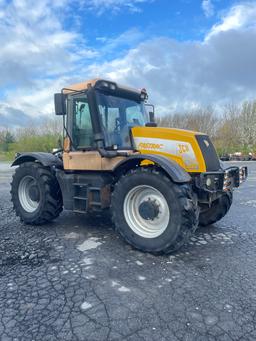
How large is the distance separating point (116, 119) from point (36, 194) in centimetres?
215

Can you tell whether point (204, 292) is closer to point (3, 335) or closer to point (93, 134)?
point (3, 335)

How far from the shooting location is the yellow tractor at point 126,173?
3850 mm

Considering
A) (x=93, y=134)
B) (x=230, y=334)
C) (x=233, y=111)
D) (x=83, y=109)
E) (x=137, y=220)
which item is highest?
(x=233, y=111)

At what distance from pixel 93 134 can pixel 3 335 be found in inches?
119

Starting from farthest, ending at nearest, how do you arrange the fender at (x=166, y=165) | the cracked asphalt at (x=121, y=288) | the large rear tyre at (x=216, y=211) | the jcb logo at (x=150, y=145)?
the large rear tyre at (x=216, y=211) < the jcb logo at (x=150, y=145) < the fender at (x=166, y=165) < the cracked asphalt at (x=121, y=288)

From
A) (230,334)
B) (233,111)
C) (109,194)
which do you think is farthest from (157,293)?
(233,111)

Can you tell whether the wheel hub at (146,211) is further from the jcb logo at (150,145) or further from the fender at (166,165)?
the jcb logo at (150,145)

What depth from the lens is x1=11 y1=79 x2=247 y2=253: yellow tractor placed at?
3850mm

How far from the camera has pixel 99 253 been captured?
3967 millimetres

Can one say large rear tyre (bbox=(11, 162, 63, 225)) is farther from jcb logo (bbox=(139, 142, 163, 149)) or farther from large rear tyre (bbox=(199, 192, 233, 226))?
large rear tyre (bbox=(199, 192, 233, 226))

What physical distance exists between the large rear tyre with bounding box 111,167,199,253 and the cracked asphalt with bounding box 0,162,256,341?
225mm

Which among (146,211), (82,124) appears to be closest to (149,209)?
(146,211)

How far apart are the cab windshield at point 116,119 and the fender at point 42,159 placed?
52.7 inches

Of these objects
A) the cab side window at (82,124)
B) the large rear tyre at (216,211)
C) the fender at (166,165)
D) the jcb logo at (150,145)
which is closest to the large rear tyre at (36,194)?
the cab side window at (82,124)
